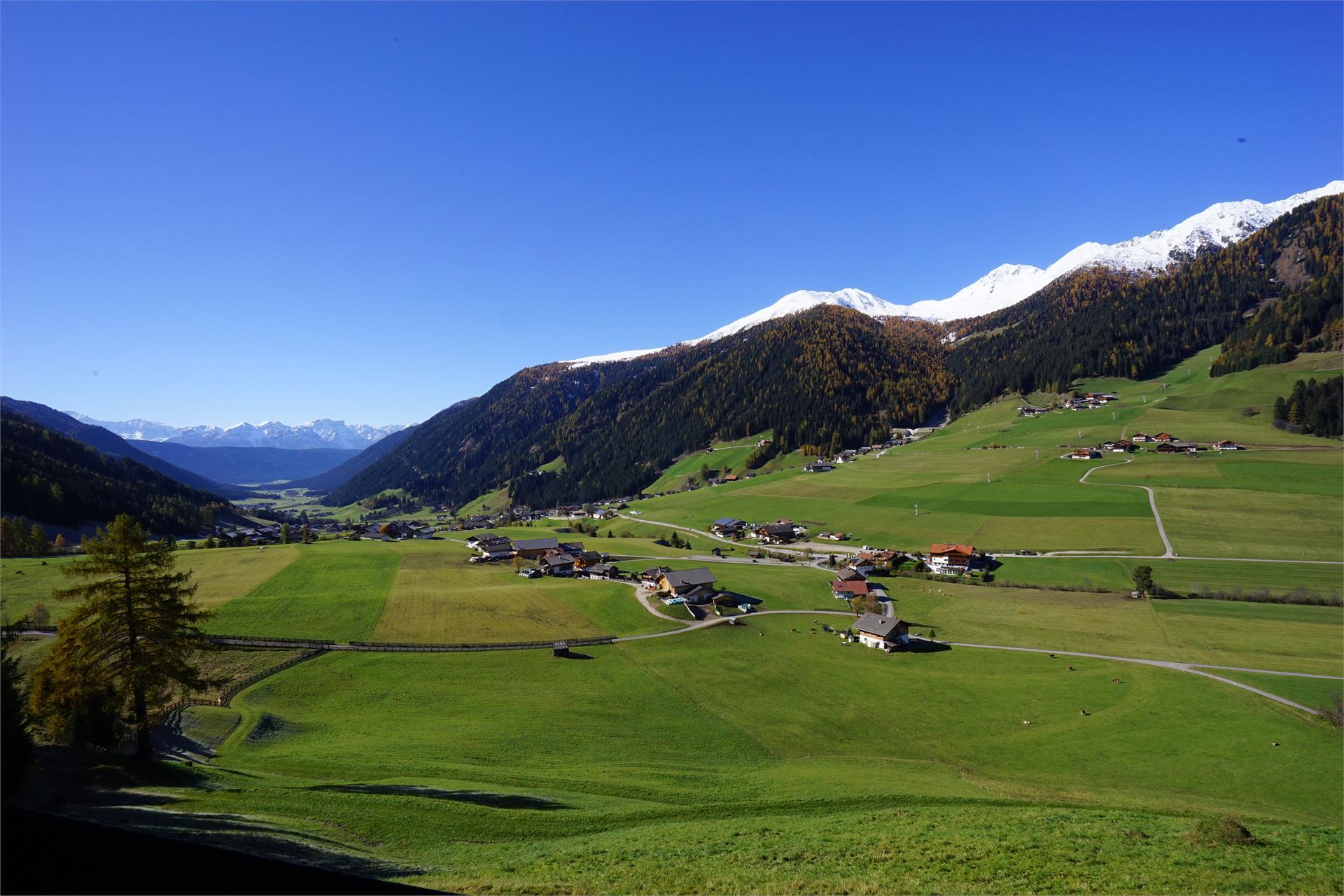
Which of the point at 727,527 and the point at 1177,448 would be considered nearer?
the point at 727,527

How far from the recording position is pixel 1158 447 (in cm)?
13862

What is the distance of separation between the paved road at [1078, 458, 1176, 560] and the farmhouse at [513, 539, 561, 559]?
96225 millimetres

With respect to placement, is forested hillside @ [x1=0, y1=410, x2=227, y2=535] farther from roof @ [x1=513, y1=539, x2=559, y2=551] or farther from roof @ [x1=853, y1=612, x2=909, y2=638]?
roof @ [x1=853, y1=612, x2=909, y2=638]

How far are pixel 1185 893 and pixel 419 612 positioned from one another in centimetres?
6247

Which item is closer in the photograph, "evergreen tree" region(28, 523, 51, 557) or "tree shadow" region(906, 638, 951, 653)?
"tree shadow" region(906, 638, 951, 653)

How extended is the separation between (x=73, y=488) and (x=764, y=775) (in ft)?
652

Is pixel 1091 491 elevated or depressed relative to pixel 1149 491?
elevated

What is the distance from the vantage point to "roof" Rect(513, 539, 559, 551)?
10281 cm

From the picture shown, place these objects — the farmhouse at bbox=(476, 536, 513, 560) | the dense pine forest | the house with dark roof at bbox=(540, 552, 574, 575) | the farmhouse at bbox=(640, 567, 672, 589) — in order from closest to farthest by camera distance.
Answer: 1. the farmhouse at bbox=(640, 567, 672, 589)
2. the house with dark roof at bbox=(540, 552, 574, 575)
3. the farmhouse at bbox=(476, 536, 513, 560)
4. the dense pine forest

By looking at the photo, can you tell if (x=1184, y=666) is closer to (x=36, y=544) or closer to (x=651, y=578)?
(x=651, y=578)

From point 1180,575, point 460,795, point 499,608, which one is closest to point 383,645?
point 499,608

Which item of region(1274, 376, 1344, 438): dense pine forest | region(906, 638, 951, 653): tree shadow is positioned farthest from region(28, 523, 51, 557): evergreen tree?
region(1274, 376, 1344, 438): dense pine forest

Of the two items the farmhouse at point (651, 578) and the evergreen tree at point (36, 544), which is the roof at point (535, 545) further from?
A: the evergreen tree at point (36, 544)

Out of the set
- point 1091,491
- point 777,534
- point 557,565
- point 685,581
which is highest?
point 1091,491
